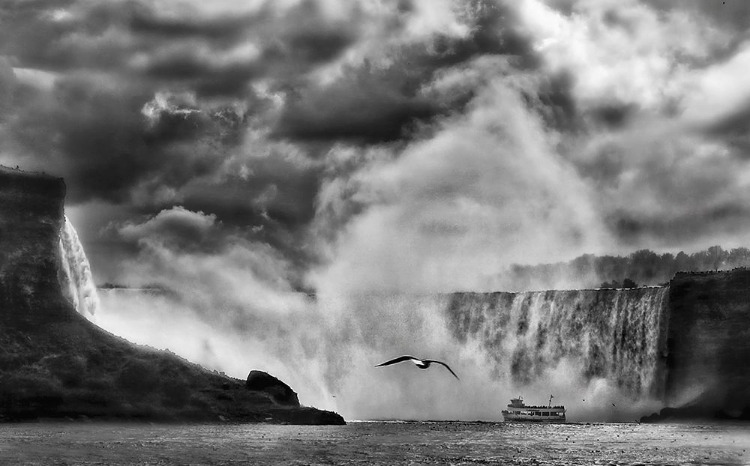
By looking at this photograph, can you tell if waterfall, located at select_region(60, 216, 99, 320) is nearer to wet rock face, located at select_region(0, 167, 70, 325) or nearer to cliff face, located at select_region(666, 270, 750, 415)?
wet rock face, located at select_region(0, 167, 70, 325)

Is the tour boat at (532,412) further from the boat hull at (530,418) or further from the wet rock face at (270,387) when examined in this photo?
the wet rock face at (270,387)

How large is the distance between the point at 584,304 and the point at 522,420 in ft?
60.4

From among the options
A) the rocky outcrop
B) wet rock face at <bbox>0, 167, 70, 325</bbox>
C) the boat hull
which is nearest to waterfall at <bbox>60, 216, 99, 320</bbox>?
wet rock face at <bbox>0, 167, 70, 325</bbox>

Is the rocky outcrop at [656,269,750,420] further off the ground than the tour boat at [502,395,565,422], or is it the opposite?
the rocky outcrop at [656,269,750,420]

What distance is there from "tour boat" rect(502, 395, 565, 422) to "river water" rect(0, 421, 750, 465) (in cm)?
3638

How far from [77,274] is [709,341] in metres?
83.6

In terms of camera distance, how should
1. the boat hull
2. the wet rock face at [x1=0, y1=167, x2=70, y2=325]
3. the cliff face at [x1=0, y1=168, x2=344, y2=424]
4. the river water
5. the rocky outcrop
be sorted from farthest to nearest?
the boat hull < the rocky outcrop < the wet rock face at [x1=0, y1=167, x2=70, y2=325] < the cliff face at [x1=0, y1=168, x2=344, y2=424] < the river water

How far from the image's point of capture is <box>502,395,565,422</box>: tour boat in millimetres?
152000

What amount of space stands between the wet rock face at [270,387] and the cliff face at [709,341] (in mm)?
58073

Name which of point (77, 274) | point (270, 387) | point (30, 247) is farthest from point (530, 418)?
point (30, 247)

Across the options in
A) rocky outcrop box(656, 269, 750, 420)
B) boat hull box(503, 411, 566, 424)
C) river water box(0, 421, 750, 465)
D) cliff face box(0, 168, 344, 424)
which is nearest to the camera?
river water box(0, 421, 750, 465)

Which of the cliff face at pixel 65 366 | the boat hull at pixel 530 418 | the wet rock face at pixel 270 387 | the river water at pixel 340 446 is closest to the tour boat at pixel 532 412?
the boat hull at pixel 530 418

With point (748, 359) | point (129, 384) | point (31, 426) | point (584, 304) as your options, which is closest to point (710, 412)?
point (748, 359)

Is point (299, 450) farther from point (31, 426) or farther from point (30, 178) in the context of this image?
point (30, 178)
